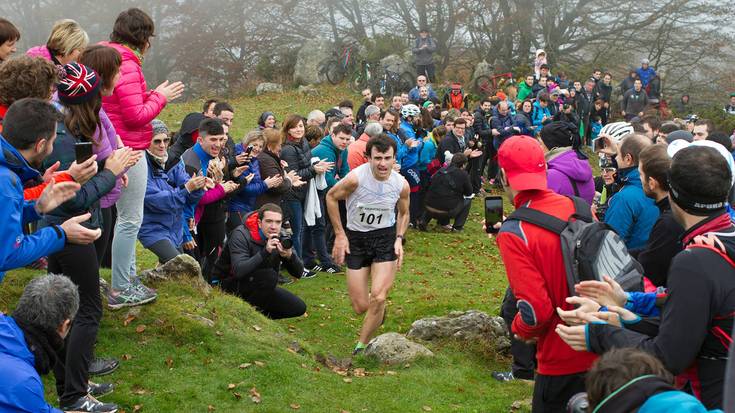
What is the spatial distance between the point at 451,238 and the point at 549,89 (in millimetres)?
10412

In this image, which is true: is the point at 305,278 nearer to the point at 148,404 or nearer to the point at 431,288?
the point at 431,288

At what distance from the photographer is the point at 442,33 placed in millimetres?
34375

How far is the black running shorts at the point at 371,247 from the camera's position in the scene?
317 inches

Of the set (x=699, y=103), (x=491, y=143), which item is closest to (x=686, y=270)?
(x=491, y=143)

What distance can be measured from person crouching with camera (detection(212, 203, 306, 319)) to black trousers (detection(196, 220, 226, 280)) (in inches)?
26.7

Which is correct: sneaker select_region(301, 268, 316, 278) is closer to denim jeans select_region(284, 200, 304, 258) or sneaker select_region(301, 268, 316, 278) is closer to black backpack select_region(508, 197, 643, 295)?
denim jeans select_region(284, 200, 304, 258)

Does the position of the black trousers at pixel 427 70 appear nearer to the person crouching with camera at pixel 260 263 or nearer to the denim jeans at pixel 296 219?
the denim jeans at pixel 296 219

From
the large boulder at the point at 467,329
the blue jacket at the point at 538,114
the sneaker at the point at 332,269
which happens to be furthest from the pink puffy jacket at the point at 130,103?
the blue jacket at the point at 538,114

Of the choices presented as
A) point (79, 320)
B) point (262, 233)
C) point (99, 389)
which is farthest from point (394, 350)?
point (79, 320)

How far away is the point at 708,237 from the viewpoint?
137 inches

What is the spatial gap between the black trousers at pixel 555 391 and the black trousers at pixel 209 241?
538 centimetres

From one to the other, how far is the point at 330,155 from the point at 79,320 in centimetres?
724

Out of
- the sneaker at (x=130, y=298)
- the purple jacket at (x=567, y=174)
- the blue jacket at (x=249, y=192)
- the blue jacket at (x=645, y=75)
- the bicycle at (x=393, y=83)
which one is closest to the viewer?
the sneaker at (x=130, y=298)

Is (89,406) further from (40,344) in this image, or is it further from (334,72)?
(334,72)
